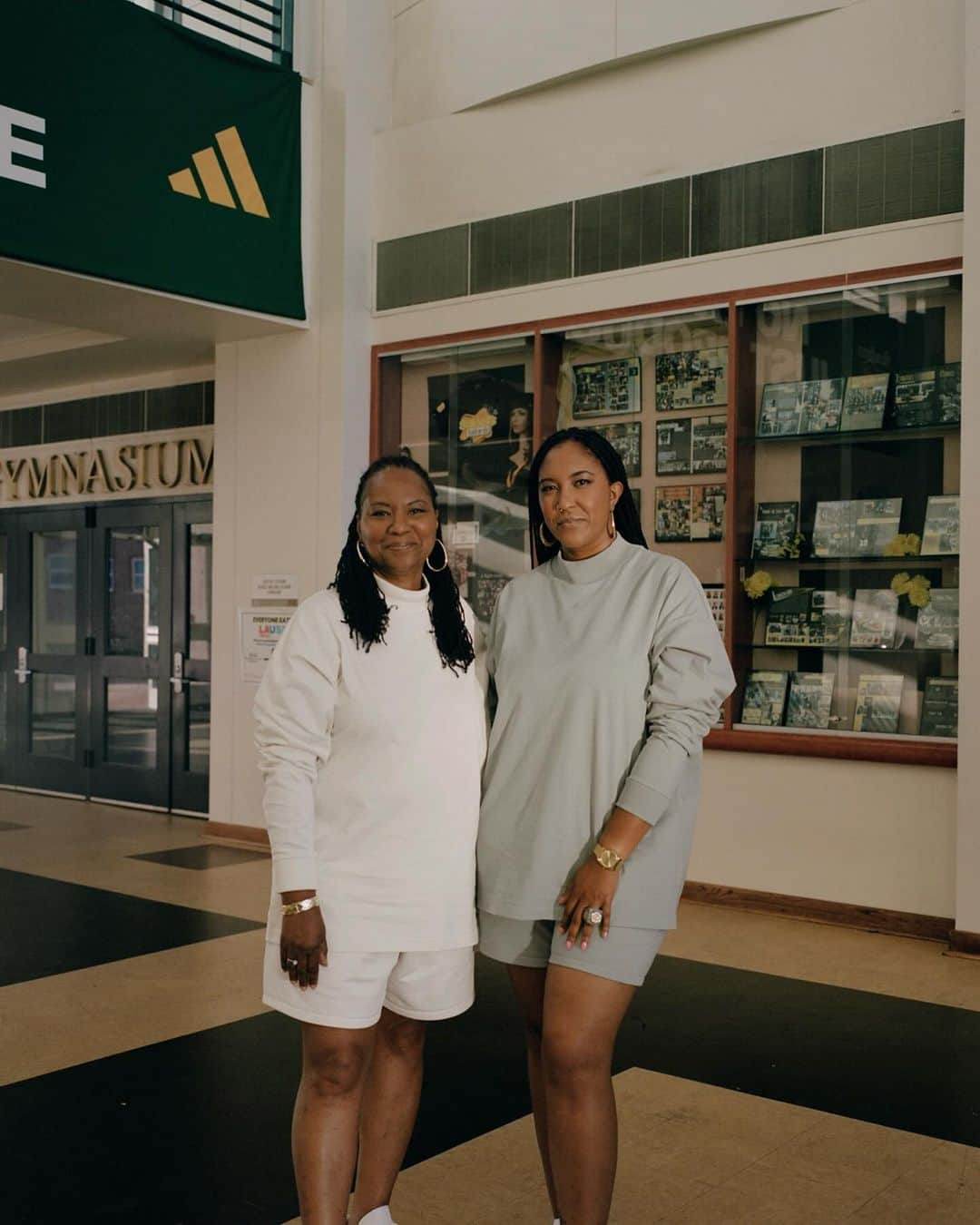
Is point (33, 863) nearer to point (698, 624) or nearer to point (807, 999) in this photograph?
point (807, 999)

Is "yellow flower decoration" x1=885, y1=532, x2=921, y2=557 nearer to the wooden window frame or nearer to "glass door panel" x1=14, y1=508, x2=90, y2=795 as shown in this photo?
the wooden window frame

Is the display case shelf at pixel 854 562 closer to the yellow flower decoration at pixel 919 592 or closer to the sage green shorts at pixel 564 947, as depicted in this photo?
the yellow flower decoration at pixel 919 592

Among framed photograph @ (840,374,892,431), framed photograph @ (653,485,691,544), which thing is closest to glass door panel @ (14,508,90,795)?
framed photograph @ (653,485,691,544)

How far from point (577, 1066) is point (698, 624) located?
0.78 metres

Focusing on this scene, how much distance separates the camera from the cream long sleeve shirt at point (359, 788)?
2230mm

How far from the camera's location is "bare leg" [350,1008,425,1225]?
7.96ft

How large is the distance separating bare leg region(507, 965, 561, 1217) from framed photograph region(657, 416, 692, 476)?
14.3 feet

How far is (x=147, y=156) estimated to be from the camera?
6375mm

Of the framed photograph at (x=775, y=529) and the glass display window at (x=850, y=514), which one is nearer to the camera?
the glass display window at (x=850, y=514)

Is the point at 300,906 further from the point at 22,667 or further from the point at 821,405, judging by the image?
the point at 22,667

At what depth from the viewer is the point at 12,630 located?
10180 millimetres

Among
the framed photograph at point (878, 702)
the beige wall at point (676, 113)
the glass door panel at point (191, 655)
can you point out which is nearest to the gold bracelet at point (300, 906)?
the framed photograph at point (878, 702)

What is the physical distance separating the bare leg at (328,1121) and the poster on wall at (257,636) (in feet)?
17.9

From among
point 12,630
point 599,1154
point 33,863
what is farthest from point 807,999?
point 12,630
